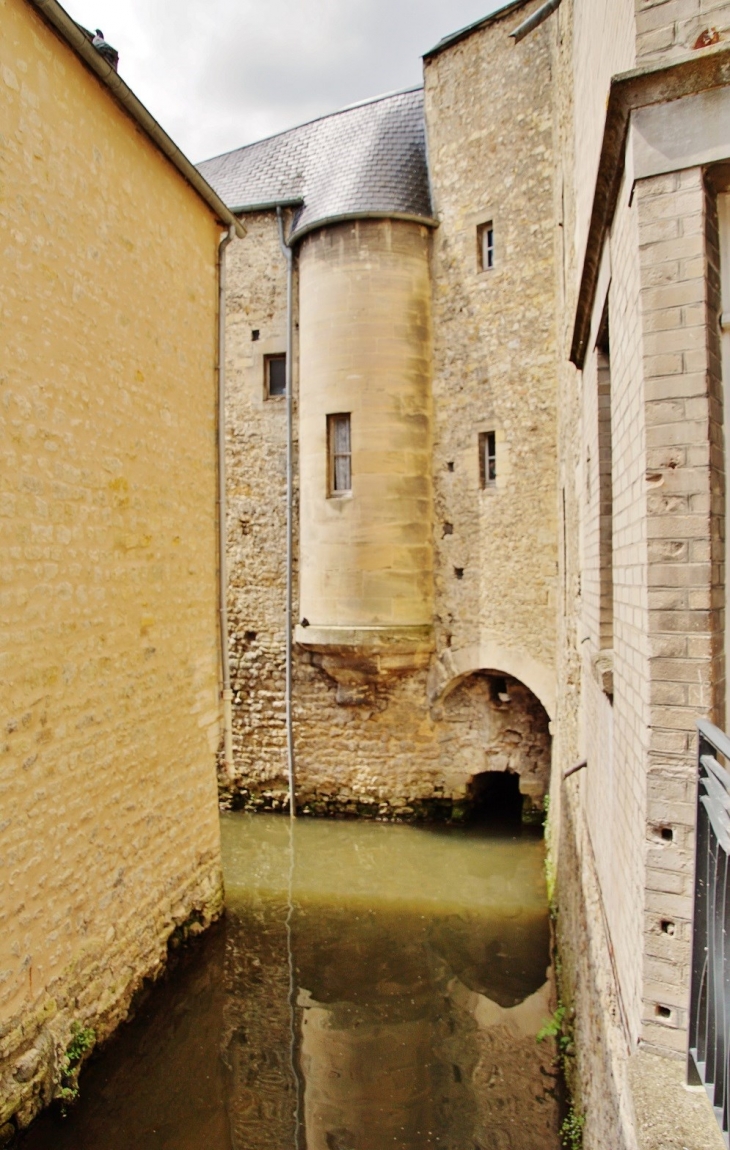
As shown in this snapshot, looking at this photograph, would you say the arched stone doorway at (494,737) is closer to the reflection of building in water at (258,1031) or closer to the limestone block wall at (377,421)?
the limestone block wall at (377,421)

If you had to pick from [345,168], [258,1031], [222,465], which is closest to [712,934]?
[258,1031]

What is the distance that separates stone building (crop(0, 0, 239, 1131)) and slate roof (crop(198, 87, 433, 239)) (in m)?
4.17

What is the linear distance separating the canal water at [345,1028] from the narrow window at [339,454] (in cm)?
490

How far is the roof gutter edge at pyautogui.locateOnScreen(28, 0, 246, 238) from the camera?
4508 millimetres

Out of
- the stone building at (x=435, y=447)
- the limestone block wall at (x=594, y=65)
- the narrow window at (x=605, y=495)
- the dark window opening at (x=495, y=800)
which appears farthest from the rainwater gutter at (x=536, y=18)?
the dark window opening at (x=495, y=800)

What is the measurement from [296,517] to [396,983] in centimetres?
647

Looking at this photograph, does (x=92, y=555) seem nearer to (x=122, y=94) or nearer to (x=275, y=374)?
(x=122, y=94)

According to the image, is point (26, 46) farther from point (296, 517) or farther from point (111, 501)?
point (296, 517)

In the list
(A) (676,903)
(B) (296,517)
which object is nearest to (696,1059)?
(A) (676,903)

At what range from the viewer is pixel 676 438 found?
2291 mm

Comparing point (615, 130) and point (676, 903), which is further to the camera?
point (615, 130)

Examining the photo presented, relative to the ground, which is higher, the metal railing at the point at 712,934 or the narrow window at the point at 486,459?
the narrow window at the point at 486,459

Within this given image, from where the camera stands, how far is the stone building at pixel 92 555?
168 inches

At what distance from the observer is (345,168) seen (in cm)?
1102
